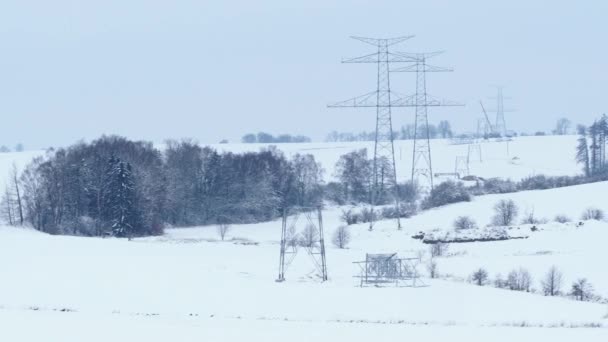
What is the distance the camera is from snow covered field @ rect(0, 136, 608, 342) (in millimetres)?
22922

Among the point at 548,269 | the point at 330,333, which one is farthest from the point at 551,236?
the point at 330,333

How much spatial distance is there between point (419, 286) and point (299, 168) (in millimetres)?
56761

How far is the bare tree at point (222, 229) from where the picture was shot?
2438 inches

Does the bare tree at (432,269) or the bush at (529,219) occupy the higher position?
the bush at (529,219)

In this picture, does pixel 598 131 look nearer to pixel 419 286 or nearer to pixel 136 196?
pixel 136 196

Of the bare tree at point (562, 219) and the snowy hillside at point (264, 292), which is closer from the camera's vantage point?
the snowy hillside at point (264, 292)

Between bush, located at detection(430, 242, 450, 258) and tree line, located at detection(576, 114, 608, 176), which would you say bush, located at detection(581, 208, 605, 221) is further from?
tree line, located at detection(576, 114, 608, 176)

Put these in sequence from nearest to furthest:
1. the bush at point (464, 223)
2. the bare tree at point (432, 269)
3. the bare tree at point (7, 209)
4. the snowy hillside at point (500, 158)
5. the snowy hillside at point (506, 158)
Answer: the bare tree at point (432, 269) < the bush at point (464, 223) < the bare tree at point (7, 209) < the snowy hillside at point (500, 158) < the snowy hillside at point (506, 158)

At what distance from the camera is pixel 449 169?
116 metres

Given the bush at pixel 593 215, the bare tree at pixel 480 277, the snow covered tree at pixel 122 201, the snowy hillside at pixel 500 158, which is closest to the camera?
the bare tree at pixel 480 277

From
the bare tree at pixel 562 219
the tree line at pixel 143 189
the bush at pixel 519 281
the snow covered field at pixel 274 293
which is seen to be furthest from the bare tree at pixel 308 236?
the bush at pixel 519 281

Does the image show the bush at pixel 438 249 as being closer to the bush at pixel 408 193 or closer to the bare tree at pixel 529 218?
the bare tree at pixel 529 218

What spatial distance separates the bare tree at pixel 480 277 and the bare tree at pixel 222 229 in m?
25.2

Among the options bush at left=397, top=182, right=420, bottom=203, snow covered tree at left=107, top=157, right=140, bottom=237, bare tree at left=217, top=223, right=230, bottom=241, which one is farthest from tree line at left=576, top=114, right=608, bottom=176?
snow covered tree at left=107, top=157, right=140, bottom=237
